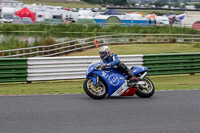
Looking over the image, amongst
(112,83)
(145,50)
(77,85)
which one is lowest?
(145,50)

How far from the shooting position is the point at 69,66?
15031mm

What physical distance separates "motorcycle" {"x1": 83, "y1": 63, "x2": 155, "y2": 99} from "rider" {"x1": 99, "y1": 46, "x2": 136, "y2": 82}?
111 mm

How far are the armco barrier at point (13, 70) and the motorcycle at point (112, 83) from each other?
185 inches

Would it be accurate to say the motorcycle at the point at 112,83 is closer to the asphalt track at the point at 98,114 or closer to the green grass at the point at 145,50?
the asphalt track at the point at 98,114

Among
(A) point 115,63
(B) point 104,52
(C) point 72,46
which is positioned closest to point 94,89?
(A) point 115,63

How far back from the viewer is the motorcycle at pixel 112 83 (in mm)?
9844

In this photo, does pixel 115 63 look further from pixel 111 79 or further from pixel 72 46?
pixel 72 46

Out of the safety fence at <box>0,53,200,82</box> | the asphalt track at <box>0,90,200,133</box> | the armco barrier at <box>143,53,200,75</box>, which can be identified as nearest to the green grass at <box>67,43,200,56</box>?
the armco barrier at <box>143,53,200,75</box>

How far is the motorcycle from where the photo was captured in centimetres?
984

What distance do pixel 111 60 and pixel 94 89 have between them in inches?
32.3

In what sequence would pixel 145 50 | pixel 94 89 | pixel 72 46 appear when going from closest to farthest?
pixel 94 89, pixel 145 50, pixel 72 46

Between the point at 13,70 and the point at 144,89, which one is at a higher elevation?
the point at 144,89

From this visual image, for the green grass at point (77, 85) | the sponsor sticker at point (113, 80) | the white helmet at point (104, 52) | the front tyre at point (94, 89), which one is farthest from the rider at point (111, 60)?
the green grass at point (77, 85)

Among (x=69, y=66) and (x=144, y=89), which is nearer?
(x=144, y=89)
